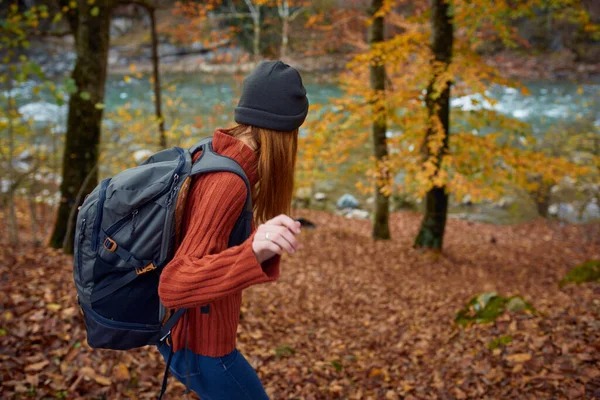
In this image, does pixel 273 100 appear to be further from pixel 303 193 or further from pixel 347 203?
pixel 347 203

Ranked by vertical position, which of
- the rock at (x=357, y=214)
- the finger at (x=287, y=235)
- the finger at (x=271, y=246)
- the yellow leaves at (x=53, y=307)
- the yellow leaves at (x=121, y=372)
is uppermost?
the finger at (x=287, y=235)

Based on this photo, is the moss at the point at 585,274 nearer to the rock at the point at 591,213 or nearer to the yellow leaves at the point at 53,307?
the yellow leaves at the point at 53,307

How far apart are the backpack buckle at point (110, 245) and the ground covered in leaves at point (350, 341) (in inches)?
78.6

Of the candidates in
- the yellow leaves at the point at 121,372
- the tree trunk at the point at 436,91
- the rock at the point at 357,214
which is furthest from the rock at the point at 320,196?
the yellow leaves at the point at 121,372

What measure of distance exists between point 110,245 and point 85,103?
13.0 feet

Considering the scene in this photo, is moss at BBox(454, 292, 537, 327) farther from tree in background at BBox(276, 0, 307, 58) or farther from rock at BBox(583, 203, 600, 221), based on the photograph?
rock at BBox(583, 203, 600, 221)

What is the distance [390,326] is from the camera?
5.08 metres

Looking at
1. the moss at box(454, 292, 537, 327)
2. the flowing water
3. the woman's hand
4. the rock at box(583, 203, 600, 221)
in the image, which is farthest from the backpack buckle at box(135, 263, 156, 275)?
the rock at box(583, 203, 600, 221)

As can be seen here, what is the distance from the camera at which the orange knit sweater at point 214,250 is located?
1.37 metres

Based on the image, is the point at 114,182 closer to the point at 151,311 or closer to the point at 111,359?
the point at 151,311

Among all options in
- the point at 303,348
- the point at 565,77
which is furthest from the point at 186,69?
the point at 303,348

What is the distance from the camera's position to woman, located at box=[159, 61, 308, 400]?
137 cm

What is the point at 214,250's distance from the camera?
55.9 inches

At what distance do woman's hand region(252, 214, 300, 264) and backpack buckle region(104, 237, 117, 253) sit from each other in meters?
0.52
